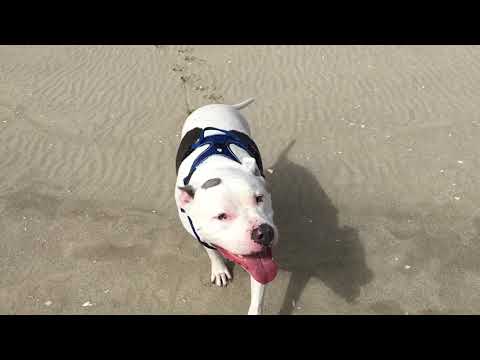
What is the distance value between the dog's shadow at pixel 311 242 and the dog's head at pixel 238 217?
1.40 m

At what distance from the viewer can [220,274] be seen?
16.4ft

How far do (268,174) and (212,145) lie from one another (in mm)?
2412

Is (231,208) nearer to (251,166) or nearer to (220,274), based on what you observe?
(251,166)

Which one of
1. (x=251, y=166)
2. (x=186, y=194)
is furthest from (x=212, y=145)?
(x=186, y=194)

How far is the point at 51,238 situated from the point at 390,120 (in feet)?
18.6

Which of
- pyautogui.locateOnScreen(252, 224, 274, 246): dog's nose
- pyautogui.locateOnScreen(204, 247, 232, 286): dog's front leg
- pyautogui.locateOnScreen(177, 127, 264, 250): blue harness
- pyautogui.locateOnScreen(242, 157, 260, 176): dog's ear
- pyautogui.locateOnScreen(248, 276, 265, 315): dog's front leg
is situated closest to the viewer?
pyautogui.locateOnScreen(252, 224, 274, 246): dog's nose

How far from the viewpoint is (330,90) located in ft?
29.9

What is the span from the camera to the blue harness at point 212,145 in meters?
4.31

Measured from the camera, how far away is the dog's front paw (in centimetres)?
499

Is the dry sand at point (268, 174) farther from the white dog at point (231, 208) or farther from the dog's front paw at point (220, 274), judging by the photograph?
the white dog at point (231, 208)

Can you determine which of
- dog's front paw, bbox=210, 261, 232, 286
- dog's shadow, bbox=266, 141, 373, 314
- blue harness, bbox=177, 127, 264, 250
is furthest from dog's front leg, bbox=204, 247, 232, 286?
blue harness, bbox=177, 127, 264, 250

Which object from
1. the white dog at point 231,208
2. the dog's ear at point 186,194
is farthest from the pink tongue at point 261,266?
the dog's ear at point 186,194

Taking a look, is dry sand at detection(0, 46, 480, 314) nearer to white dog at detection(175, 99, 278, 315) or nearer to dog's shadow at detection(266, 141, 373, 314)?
dog's shadow at detection(266, 141, 373, 314)

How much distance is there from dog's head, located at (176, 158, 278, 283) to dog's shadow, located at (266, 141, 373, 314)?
4.58 ft
